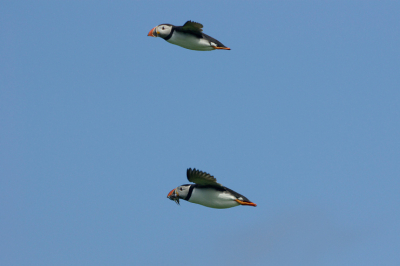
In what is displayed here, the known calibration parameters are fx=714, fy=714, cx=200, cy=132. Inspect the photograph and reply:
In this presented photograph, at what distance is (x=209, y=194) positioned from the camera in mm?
19797

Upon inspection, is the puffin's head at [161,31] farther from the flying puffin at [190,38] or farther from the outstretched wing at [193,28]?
the outstretched wing at [193,28]

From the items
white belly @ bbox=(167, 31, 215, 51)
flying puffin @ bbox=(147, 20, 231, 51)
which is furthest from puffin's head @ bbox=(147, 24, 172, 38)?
white belly @ bbox=(167, 31, 215, 51)

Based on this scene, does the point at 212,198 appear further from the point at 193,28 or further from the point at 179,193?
the point at 193,28

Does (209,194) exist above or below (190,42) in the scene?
below

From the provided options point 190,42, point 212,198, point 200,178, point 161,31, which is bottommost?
point 212,198

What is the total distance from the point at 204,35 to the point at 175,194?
4.95m

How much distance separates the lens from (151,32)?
2228 cm

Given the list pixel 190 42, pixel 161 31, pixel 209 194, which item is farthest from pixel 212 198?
pixel 161 31

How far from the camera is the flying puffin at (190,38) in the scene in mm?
21400

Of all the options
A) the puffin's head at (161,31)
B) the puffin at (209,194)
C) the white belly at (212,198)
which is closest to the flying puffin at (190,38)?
the puffin's head at (161,31)

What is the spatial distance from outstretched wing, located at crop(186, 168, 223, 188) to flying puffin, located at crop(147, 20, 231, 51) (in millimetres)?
4397

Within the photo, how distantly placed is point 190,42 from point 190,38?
5.1 inches

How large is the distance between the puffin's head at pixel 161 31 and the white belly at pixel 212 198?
5.07 metres

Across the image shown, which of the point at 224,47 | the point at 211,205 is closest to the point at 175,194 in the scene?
the point at 211,205
